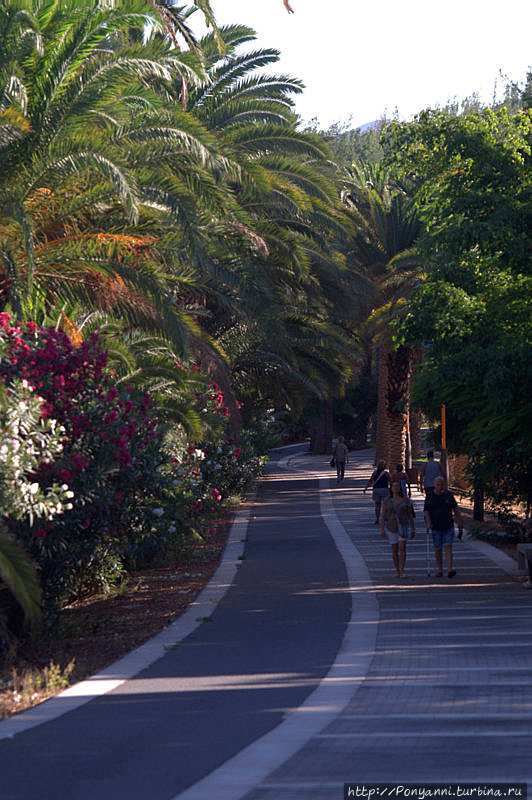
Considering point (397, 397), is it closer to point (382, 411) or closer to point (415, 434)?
point (382, 411)

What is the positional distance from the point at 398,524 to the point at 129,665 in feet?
21.6

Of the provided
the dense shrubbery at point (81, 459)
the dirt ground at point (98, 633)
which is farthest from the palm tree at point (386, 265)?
the dense shrubbery at point (81, 459)

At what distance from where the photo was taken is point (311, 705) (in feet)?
24.5

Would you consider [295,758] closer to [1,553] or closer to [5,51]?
[1,553]

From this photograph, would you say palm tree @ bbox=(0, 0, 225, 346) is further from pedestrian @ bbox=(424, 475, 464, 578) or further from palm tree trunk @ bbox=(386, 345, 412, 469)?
palm tree trunk @ bbox=(386, 345, 412, 469)

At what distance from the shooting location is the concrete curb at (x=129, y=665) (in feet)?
24.2

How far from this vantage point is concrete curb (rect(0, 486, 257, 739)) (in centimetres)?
738

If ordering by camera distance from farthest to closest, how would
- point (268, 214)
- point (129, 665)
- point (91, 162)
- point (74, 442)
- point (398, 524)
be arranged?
point (268, 214) < point (398, 524) < point (91, 162) < point (74, 442) < point (129, 665)

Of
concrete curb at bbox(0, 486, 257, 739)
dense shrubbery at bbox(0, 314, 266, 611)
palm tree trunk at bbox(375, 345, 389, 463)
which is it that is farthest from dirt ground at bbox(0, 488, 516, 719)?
palm tree trunk at bbox(375, 345, 389, 463)

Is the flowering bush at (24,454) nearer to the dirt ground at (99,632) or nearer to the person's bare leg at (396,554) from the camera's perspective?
the dirt ground at (99,632)

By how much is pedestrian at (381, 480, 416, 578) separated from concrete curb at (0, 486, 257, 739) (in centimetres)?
264

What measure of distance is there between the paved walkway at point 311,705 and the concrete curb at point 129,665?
146mm

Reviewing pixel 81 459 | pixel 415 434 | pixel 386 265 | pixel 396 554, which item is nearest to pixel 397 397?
pixel 386 265

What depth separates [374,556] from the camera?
18.0m
